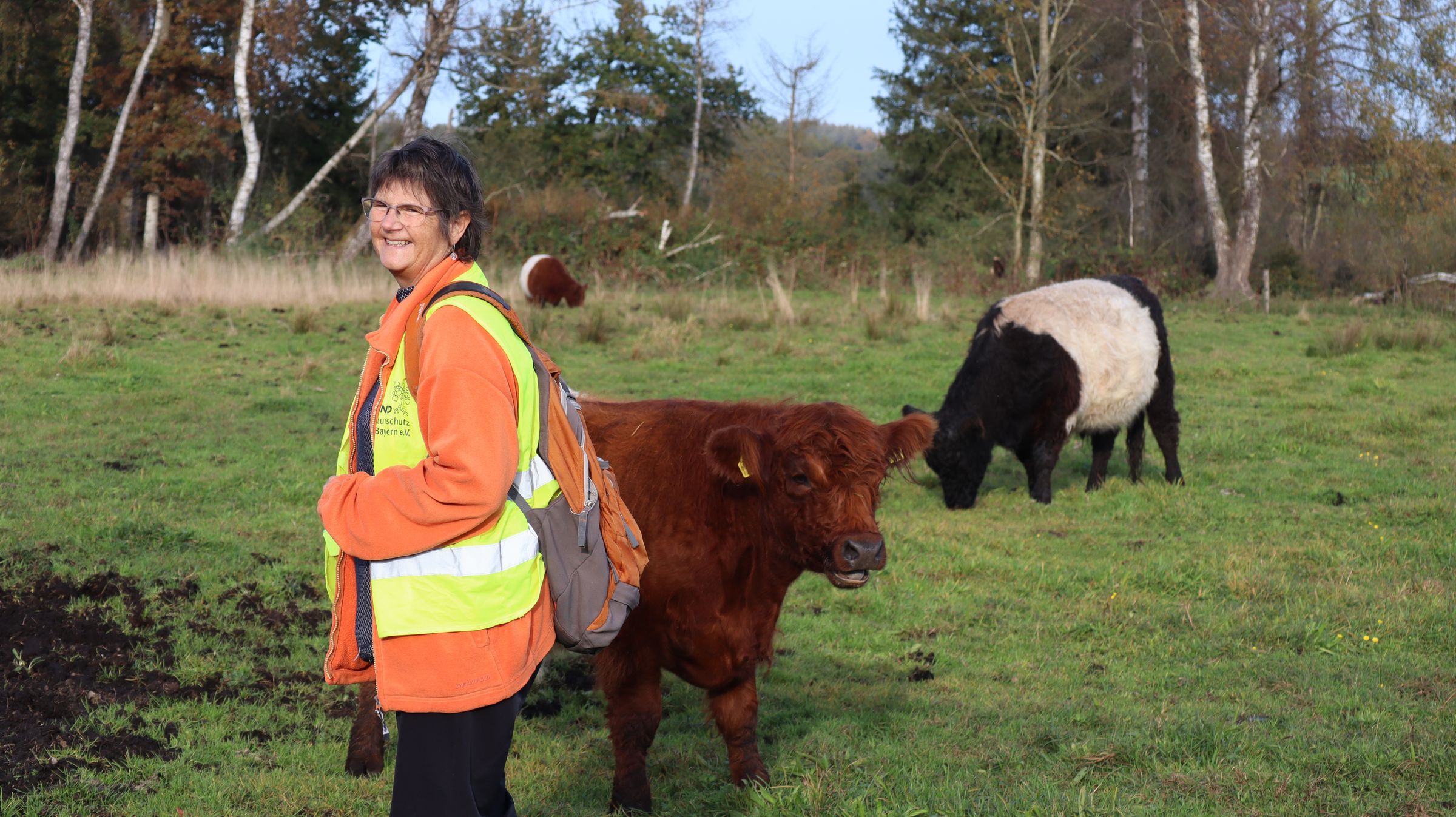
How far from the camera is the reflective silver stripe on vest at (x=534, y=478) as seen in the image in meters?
2.47

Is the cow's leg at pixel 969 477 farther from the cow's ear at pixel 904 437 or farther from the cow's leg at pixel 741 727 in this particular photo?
the cow's leg at pixel 741 727

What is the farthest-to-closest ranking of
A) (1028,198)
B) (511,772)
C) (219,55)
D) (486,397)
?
(1028,198) → (219,55) → (511,772) → (486,397)

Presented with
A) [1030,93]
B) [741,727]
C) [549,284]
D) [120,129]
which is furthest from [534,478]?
[1030,93]

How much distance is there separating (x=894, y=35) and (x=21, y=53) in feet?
79.2

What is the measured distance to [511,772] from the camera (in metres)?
4.44

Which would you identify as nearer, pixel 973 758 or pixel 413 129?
pixel 973 758

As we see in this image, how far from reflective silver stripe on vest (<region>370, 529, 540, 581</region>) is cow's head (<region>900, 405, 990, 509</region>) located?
688cm

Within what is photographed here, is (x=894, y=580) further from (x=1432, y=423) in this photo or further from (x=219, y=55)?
(x=219, y=55)

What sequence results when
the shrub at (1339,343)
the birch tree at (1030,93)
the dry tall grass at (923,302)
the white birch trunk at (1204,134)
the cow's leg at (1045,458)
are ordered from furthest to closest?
1. the birch tree at (1030,93)
2. the white birch trunk at (1204,134)
3. the dry tall grass at (923,302)
4. the shrub at (1339,343)
5. the cow's leg at (1045,458)

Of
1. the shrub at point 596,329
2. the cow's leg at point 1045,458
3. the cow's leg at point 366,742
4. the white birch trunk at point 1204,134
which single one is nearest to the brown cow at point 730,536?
the cow's leg at point 366,742

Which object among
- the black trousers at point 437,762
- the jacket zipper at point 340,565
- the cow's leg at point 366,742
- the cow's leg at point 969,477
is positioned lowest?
the cow's leg at point 366,742

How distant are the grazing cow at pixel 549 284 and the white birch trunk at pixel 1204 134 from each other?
48.7 ft

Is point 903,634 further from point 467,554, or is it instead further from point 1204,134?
point 1204,134

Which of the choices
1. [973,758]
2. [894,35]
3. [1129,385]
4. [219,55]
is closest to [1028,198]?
[894,35]
